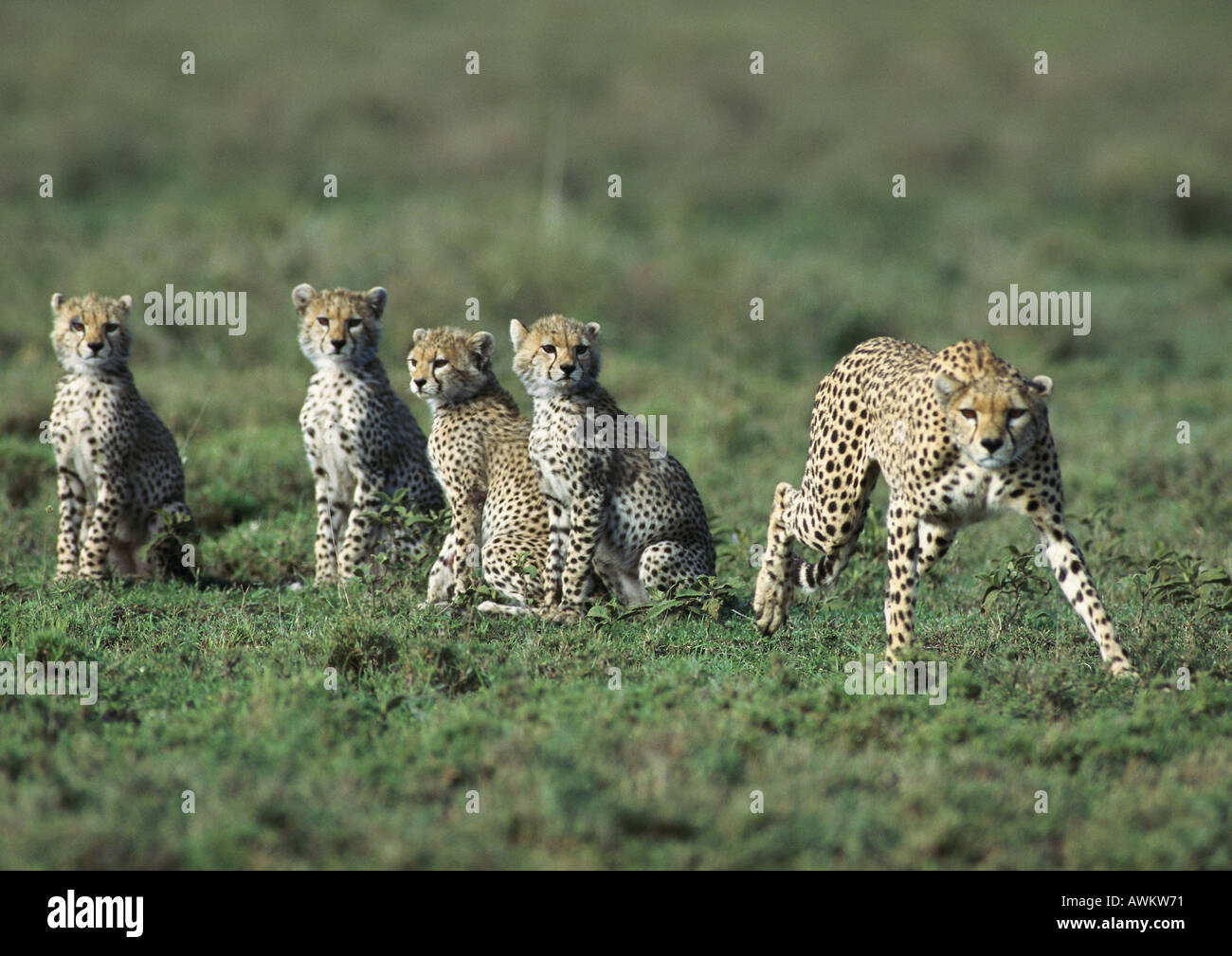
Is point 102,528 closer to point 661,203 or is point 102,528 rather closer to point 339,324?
point 339,324

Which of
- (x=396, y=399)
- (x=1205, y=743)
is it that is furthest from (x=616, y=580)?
(x=1205, y=743)

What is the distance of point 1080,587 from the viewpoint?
16.1ft

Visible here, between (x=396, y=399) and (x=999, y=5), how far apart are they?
111ft

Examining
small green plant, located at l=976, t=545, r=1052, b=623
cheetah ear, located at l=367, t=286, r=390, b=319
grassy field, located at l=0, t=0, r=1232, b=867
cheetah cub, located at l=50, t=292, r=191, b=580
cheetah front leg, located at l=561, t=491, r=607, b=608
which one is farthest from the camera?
cheetah ear, located at l=367, t=286, r=390, b=319

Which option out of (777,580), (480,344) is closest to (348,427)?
(480,344)

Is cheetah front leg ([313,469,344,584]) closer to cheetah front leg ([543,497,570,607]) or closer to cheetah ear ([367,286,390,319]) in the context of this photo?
cheetah ear ([367,286,390,319])

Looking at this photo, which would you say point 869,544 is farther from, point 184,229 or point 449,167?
point 449,167

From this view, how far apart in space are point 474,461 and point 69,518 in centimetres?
199

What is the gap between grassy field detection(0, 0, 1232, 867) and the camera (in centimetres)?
387

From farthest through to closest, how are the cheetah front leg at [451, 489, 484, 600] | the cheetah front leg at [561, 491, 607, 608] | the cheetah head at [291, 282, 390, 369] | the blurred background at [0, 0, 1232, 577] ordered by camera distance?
the blurred background at [0, 0, 1232, 577] < the cheetah head at [291, 282, 390, 369] < the cheetah front leg at [451, 489, 484, 600] < the cheetah front leg at [561, 491, 607, 608]

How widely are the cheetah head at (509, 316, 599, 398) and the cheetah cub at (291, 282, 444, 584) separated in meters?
0.83

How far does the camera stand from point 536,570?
6027 mm

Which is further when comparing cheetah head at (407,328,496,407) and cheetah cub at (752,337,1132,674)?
cheetah head at (407,328,496,407)

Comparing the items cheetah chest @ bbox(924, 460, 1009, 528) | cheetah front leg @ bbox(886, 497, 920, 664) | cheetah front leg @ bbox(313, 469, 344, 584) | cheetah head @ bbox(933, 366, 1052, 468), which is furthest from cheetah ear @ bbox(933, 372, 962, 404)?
cheetah front leg @ bbox(313, 469, 344, 584)
